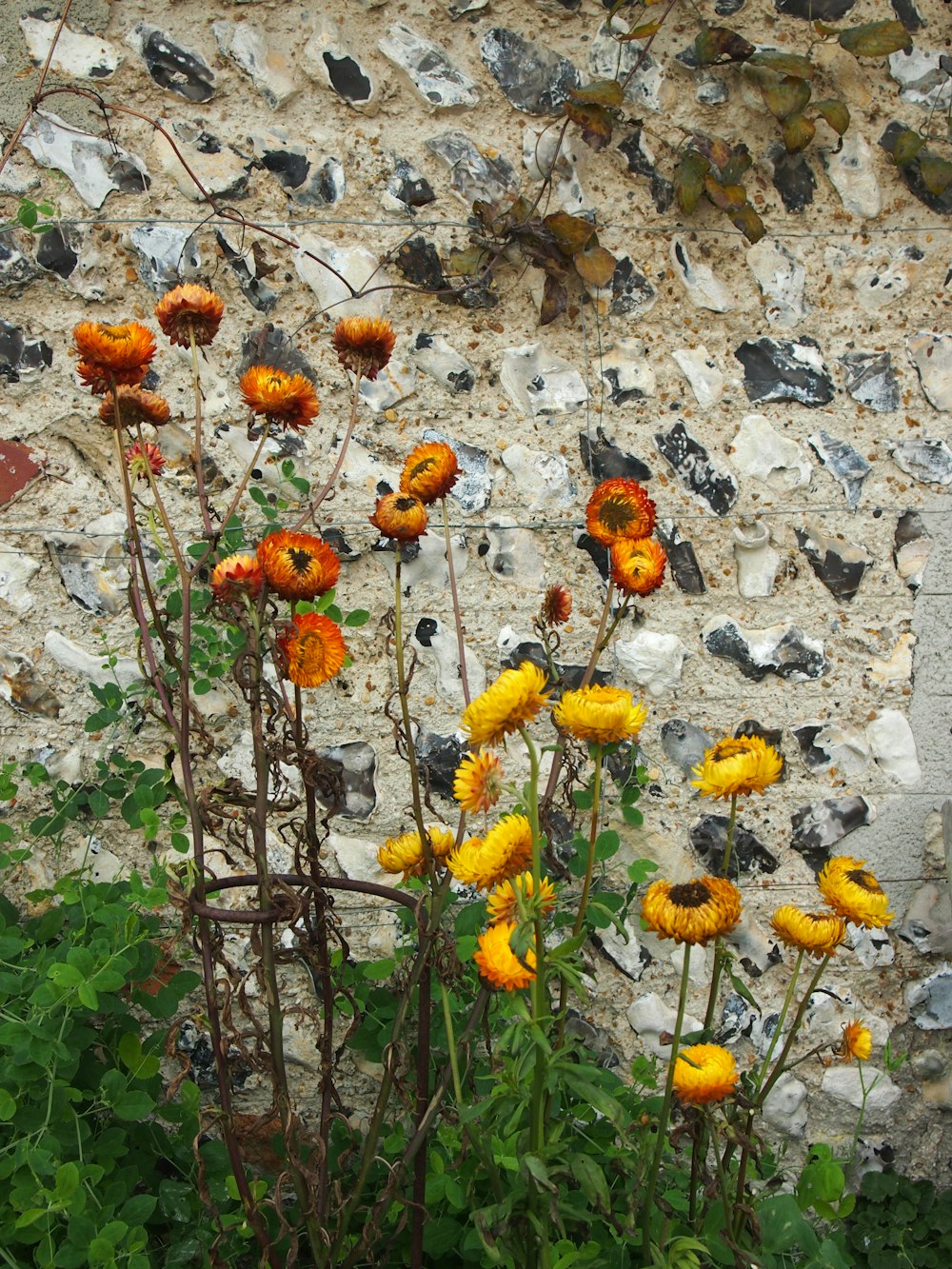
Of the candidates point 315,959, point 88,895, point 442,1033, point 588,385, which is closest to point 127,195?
point 588,385

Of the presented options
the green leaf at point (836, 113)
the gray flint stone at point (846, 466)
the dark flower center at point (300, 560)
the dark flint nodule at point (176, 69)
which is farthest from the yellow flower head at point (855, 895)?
the dark flint nodule at point (176, 69)

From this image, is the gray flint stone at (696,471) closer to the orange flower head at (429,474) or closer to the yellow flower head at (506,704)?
the orange flower head at (429,474)

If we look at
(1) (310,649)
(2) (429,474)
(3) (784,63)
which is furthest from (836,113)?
(1) (310,649)

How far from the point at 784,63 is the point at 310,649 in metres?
1.53

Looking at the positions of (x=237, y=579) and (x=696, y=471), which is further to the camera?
(x=696, y=471)

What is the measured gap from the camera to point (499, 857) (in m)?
1.15

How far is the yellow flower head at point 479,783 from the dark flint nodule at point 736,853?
110 centimetres

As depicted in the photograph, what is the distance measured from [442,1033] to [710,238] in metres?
1.56

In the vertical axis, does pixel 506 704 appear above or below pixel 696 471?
above

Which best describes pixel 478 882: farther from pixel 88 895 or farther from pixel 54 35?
pixel 54 35

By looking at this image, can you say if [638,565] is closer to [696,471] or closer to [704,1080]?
[704,1080]

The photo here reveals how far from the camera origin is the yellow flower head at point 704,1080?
126 cm

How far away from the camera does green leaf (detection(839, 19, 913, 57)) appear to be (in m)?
2.01

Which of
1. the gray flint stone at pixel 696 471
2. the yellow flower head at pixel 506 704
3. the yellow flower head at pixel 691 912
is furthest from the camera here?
the gray flint stone at pixel 696 471
